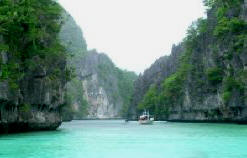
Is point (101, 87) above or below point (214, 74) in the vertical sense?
above

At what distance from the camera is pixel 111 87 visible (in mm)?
145375

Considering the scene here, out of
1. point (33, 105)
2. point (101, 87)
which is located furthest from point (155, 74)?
point (33, 105)

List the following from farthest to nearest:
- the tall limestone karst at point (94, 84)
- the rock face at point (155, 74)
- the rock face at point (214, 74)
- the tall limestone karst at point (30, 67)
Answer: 1. the tall limestone karst at point (94, 84)
2. the rock face at point (155, 74)
3. the rock face at point (214, 74)
4. the tall limestone karst at point (30, 67)

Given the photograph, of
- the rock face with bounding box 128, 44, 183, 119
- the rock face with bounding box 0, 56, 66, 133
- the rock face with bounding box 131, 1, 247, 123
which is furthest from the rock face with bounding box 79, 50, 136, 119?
the rock face with bounding box 0, 56, 66, 133

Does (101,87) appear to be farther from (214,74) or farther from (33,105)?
(33,105)

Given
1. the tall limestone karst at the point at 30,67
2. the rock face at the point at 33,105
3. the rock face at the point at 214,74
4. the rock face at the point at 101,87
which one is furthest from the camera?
the rock face at the point at 101,87

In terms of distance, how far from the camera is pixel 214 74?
2013 inches

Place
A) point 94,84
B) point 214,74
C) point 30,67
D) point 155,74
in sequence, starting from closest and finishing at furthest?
point 30,67, point 214,74, point 155,74, point 94,84

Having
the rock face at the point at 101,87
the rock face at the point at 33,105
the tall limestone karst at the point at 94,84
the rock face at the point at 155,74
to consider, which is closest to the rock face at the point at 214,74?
the rock face at the point at 155,74

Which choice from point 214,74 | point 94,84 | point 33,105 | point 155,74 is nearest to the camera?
point 33,105

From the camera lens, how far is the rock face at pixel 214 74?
44281mm

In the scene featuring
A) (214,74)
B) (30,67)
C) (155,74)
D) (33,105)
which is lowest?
(33,105)

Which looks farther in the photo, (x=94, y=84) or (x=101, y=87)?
(x=101, y=87)

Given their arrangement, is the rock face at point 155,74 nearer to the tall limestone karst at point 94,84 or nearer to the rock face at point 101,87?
the tall limestone karst at point 94,84
